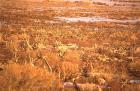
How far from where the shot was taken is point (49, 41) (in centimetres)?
2078

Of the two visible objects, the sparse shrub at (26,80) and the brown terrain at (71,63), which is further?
the brown terrain at (71,63)

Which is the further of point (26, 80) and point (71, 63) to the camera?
point (71, 63)

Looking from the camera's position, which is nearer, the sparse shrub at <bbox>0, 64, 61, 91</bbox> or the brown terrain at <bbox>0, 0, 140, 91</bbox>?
the sparse shrub at <bbox>0, 64, 61, 91</bbox>

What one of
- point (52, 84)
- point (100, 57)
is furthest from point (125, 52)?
point (52, 84)

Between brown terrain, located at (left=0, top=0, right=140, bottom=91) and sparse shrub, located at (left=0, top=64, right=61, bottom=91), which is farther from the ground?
sparse shrub, located at (left=0, top=64, right=61, bottom=91)

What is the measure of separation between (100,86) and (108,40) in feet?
41.0

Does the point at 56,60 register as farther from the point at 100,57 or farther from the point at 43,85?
the point at 43,85

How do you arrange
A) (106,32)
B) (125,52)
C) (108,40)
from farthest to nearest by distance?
(106,32)
(108,40)
(125,52)

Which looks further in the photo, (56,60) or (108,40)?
(108,40)

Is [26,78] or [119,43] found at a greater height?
[26,78]

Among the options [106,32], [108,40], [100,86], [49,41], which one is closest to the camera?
[100,86]

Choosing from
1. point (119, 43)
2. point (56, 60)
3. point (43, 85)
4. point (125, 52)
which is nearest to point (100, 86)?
point (43, 85)

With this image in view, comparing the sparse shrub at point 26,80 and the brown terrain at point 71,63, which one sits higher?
the sparse shrub at point 26,80

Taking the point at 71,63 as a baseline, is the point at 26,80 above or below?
above
